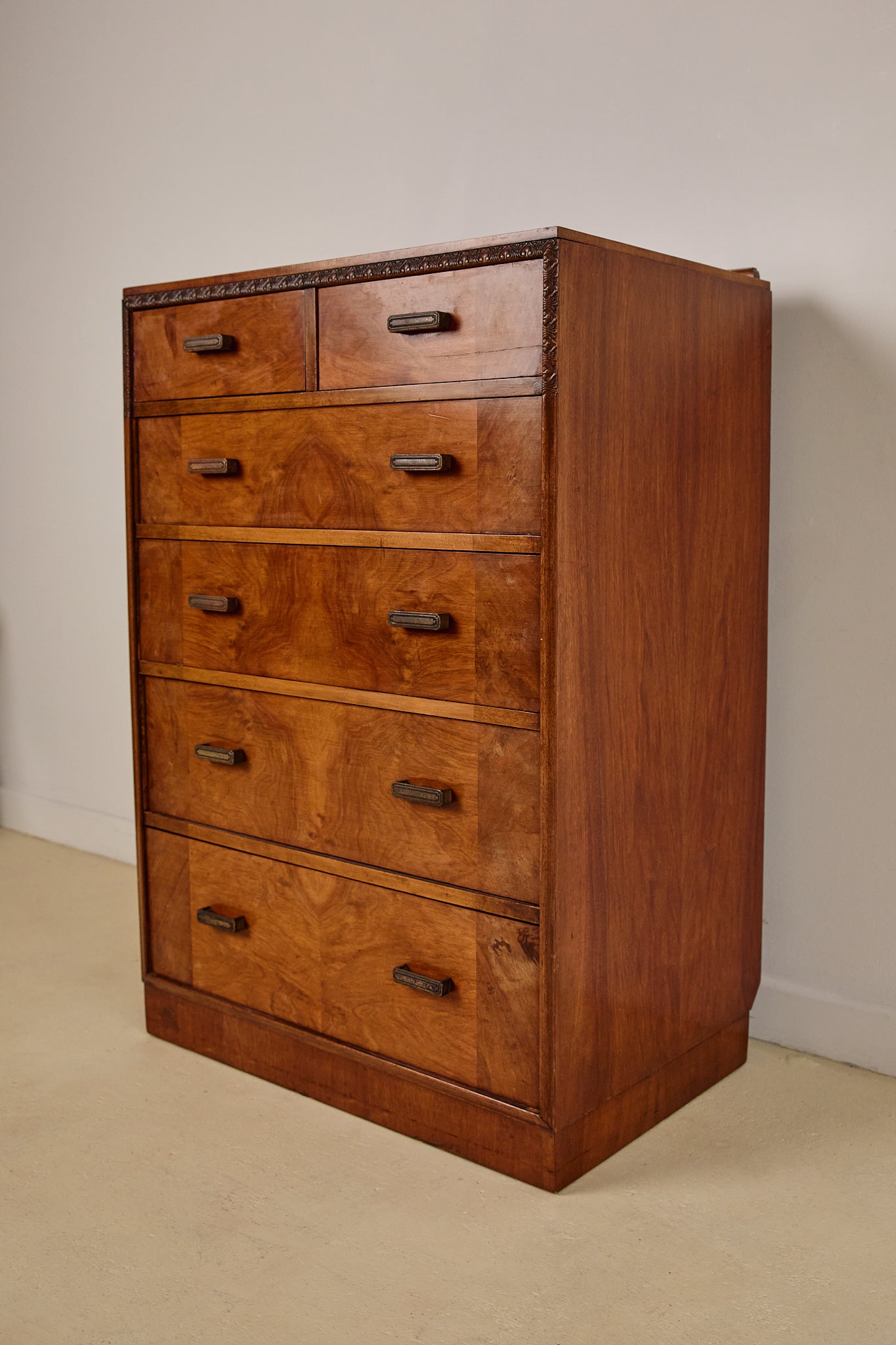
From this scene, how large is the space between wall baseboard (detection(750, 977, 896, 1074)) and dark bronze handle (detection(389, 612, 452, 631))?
91 cm

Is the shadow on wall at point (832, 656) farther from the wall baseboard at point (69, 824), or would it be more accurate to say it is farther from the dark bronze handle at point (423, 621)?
the wall baseboard at point (69, 824)

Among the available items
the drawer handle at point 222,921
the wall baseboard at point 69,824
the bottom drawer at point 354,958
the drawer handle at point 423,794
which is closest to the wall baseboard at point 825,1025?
the bottom drawer at point 354,958

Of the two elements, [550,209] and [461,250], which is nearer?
[461,250]

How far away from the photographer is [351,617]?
5.77ft

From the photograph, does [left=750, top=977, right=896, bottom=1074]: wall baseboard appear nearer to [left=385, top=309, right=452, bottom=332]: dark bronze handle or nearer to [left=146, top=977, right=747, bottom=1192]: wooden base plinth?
[left=146, top=977, right=747, bottom=1192]: wooden base plinth

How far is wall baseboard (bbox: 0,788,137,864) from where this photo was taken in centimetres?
315

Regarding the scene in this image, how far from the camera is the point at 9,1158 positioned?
1718 millimetres

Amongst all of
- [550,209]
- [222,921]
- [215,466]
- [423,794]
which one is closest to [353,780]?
[423,794]

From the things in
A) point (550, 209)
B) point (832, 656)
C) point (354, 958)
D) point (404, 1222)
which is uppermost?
point (550, 209)

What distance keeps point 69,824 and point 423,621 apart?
1.98 metres

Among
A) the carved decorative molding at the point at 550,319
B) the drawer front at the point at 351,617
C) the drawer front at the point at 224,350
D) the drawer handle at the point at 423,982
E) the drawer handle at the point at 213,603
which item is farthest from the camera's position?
the drawer handle at the point at 213,603

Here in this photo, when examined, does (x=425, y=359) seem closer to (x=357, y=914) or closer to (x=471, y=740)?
(x=471, y=740)

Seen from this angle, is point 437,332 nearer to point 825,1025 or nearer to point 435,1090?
point 435,1090

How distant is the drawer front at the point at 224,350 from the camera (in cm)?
179
